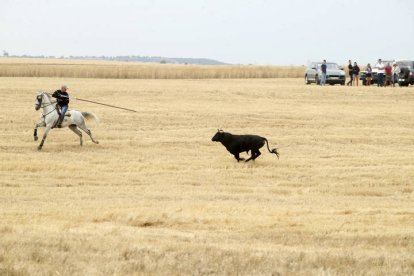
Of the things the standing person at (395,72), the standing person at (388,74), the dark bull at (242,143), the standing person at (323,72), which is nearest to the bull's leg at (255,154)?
the dark bull at (242,143)

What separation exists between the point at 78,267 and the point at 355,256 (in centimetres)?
347

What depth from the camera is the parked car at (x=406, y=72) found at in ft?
181

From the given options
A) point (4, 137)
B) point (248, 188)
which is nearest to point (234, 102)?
point (4, 137)

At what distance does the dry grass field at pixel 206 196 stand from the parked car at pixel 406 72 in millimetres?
17344

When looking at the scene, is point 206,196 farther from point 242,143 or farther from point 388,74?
point 388,74

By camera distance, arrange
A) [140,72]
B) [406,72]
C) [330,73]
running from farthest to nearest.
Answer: [140,72]
[330,73]
[406,72]

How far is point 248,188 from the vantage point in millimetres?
18797

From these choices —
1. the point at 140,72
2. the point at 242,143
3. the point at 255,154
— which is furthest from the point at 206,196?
the point at 140,72

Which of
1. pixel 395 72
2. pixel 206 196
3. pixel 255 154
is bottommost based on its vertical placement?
pixel 206 196

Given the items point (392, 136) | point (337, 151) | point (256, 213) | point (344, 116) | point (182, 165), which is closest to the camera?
point (256, 213)

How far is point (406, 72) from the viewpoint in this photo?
55062mm

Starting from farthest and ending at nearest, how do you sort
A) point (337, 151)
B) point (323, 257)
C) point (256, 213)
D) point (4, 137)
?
→ 1. point (4, 137)
2. point (337, 151)
3. point (256, 213)
4. point (323, 257)

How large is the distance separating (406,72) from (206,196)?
4000 centimetres

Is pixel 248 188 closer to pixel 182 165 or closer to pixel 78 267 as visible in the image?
pixel 182 165
